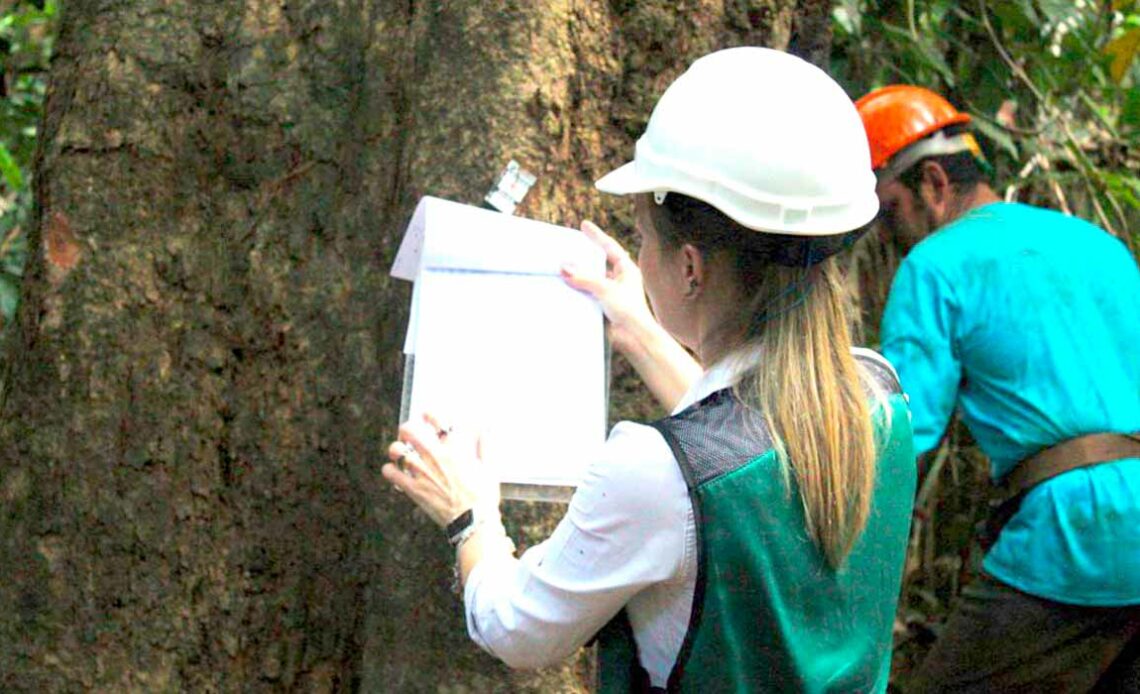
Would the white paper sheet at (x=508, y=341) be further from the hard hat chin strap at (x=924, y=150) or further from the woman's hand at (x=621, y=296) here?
the hard hat chin strap at (x=924, y=150)

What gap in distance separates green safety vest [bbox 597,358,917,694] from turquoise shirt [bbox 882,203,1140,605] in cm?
155

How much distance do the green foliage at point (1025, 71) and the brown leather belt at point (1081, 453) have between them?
125 cm

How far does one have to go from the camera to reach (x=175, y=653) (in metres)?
2.36

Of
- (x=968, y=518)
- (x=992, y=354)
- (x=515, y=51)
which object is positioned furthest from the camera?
(x=968, y=518)

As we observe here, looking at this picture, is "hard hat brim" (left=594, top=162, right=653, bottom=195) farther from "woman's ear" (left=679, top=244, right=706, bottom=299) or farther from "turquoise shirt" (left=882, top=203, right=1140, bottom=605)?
"turquoise shirt" (left=882, top=203, right=1140, bottom=605)

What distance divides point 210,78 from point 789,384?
1220 millimetres

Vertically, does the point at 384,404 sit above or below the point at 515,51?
below

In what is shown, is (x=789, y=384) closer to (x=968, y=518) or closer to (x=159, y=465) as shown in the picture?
(x=159, y=465)

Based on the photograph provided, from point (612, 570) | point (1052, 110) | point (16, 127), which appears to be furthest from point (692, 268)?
point (1052, 110)

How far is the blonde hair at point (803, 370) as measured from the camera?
1580mm

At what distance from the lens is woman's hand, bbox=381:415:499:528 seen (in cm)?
176

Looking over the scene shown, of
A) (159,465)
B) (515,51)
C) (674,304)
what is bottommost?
(159,465)

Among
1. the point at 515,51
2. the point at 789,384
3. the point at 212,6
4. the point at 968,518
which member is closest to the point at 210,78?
the point at 212,6

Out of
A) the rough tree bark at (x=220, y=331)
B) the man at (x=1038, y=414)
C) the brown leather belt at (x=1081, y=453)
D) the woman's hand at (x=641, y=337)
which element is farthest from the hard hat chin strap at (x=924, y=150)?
the woman's hand at (x=641, y=337)
